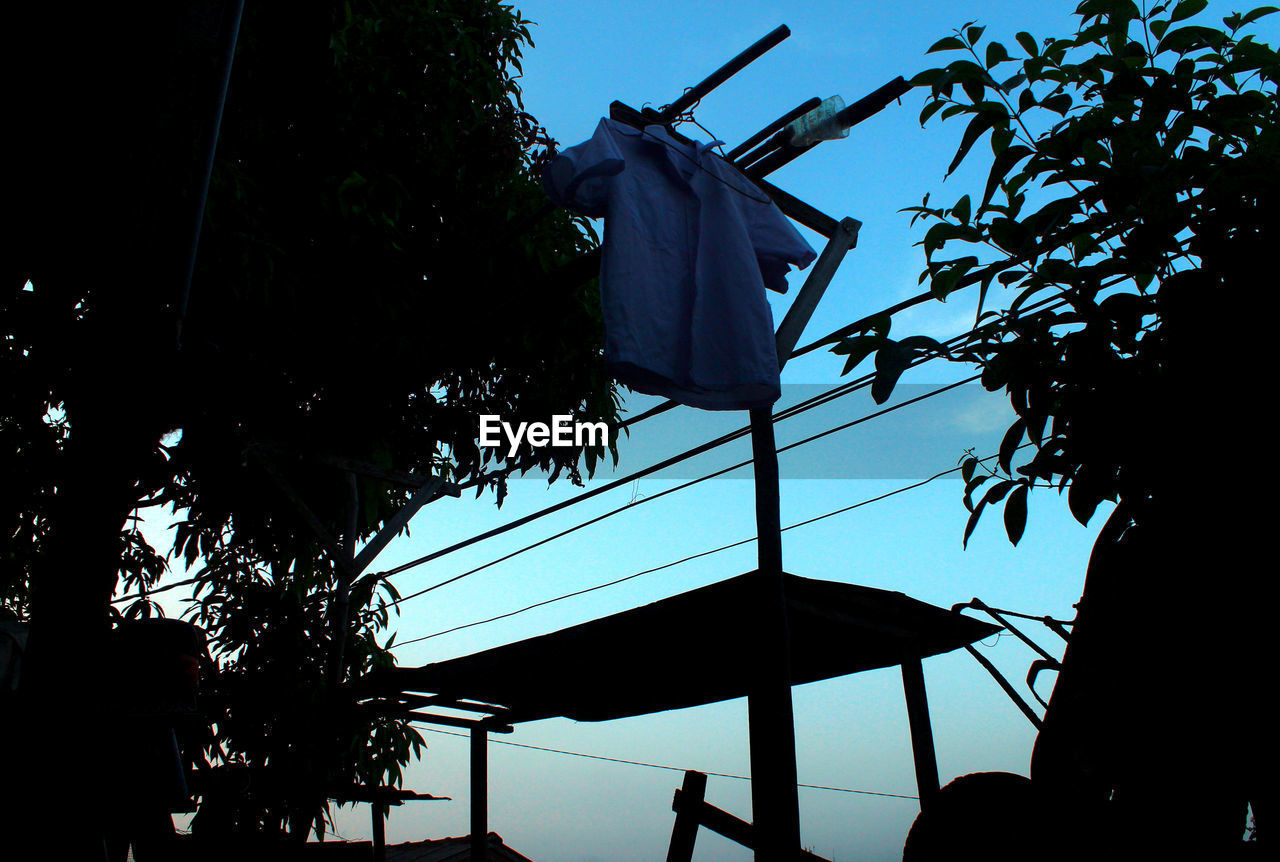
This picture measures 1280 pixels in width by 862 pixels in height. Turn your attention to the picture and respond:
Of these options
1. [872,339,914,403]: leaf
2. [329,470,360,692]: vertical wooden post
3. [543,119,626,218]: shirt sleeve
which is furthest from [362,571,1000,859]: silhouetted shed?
[543,119,626,218]: shirt sleeve

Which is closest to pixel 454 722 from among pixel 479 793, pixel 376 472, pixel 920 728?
pixel 479 793

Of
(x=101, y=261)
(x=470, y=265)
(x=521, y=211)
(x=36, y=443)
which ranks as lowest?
(x=101, y=261)

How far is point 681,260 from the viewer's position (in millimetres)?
3867

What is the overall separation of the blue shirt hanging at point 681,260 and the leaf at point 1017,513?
5.49 feet

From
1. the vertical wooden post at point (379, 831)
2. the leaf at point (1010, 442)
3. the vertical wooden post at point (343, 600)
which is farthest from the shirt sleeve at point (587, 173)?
the vertical wooden post at point (379, 831)

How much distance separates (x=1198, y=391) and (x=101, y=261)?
2813 millimetres

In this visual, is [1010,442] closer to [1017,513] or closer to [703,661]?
[1017,513]

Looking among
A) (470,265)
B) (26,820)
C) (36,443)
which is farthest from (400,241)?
(26,820)

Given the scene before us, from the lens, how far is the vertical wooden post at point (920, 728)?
3180 millimetres

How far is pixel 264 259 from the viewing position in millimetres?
5656

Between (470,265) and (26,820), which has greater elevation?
(470,265)

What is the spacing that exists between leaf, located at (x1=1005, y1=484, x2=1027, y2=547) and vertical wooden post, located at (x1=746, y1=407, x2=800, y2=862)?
1.73m

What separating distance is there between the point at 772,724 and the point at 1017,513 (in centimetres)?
188

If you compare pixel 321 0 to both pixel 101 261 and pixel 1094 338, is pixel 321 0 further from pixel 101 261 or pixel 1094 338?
pixel 1094 338
